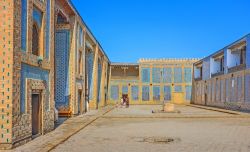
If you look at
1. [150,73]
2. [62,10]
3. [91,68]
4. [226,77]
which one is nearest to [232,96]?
[226,77]

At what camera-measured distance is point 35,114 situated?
1154 centimetres

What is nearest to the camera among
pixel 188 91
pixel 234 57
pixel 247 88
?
pixel 247 88

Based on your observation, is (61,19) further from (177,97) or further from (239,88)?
(177,97)

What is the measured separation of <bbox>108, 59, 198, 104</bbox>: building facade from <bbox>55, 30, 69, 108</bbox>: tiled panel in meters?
28.9

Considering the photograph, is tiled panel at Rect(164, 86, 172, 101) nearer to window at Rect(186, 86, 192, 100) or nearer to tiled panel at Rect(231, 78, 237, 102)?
window at Rect(186, 86, 192, 100)

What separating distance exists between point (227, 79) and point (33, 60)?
2813 centimetres

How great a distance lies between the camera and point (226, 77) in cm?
3578

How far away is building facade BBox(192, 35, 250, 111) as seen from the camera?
30561 mm

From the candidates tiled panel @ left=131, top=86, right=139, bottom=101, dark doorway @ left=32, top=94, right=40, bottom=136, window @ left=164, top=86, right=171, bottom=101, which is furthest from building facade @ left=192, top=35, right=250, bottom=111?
dark doorway @ left=32, top=94, right=40, bottom=136

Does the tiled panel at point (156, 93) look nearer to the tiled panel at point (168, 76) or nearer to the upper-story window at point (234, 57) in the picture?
the tiled panel at point (168, 76)

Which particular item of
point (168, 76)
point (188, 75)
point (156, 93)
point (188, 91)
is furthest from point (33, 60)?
point (188, 91)

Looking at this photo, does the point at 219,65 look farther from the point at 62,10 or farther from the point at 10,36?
the point at 10,36

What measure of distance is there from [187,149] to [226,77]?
28.1m

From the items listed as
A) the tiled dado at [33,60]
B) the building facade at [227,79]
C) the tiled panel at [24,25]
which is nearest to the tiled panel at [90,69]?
the building facade at [227,79]
